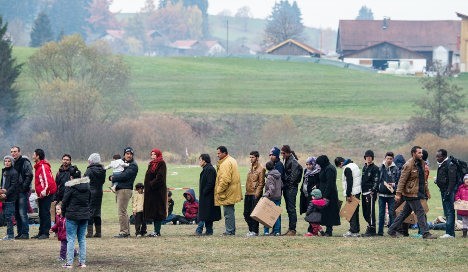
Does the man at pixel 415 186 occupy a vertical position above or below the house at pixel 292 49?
below

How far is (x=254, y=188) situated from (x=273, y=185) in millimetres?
521

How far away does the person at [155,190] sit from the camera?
2475cm

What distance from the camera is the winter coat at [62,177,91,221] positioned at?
20031 millimetres

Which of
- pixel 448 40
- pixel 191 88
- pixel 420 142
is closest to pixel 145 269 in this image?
pixel 420 142

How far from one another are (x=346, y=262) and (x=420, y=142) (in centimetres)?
4490

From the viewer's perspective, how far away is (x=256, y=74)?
116000mm

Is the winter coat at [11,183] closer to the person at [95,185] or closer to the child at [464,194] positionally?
the person at [95,185]

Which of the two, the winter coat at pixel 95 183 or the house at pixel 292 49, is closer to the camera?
the winter coat at pixel 95 183

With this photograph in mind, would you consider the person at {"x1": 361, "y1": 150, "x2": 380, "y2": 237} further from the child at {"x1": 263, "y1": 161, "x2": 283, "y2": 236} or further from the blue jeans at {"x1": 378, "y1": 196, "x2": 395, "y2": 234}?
the child at {"x1": 263, "y1": 161, "x2": 283, "y2": 236}

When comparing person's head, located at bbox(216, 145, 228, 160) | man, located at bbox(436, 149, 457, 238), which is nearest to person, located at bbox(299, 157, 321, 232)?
person's head, located at bbox(216, 145, 228, 160)

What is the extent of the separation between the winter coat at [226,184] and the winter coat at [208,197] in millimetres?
121

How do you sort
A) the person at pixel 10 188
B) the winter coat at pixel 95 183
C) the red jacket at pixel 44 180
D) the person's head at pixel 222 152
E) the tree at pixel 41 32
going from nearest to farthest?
the winter coat at pixel 95 183 < the red jacket at pixel 44 180 < the person at pixel 10 188 < the person's head at pixel 222 152 < the tree at pixel 41 32

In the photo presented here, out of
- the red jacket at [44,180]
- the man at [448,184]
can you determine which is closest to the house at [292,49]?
the man at [448,184]

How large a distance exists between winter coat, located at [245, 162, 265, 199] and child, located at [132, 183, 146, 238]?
2.17 meters
